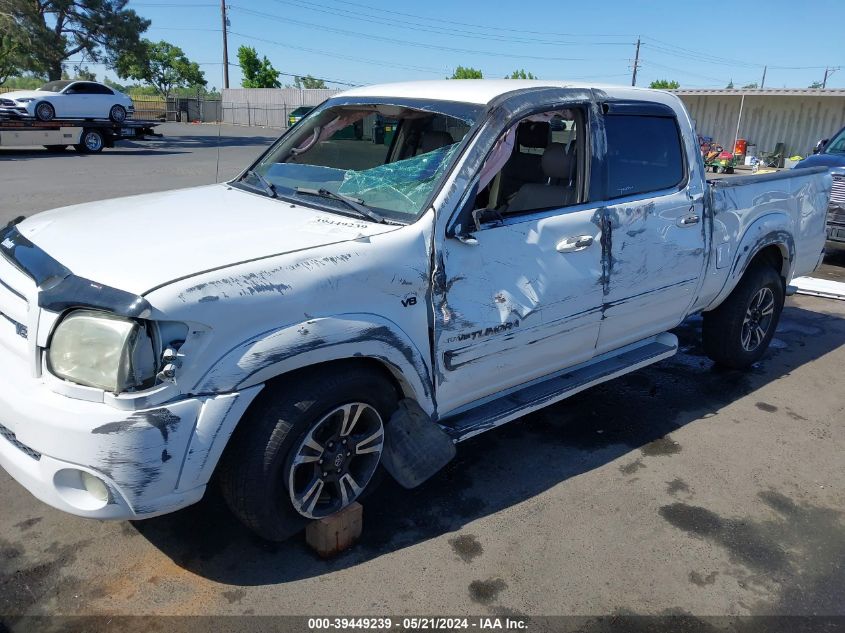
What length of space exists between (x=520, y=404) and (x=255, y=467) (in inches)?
57.8

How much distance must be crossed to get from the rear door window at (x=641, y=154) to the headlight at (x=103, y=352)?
8.56 feet

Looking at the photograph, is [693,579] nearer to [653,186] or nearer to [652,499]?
[652,499]

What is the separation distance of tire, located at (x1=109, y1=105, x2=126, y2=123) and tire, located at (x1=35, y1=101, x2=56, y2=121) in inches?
77.0

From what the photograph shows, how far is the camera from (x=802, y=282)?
25.3 feet

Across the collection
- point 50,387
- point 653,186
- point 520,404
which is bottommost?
point 520,404

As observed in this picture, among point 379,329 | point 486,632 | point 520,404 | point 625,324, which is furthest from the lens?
point 625,324

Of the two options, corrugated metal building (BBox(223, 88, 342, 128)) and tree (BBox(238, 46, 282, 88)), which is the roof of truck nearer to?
corrugated metal building (BBox(223, 88, 342, 128))

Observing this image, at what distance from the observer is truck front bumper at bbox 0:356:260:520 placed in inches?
91.3

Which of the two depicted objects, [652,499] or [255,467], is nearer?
[255,467]

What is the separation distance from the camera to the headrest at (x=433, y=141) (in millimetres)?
3498

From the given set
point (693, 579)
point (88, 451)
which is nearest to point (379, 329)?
point (88, 451)

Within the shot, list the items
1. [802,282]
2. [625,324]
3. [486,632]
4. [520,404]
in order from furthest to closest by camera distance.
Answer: [802,282]
[625,324]
[520,404]
[486,632]

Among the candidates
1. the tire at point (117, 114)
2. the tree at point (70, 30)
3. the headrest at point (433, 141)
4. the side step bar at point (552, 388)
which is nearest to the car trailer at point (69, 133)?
the tire at point (117, 114)

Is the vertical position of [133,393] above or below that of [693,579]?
above
